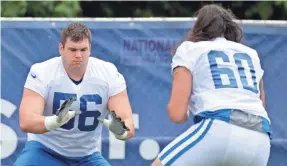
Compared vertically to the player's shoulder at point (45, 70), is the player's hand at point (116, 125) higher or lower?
lower

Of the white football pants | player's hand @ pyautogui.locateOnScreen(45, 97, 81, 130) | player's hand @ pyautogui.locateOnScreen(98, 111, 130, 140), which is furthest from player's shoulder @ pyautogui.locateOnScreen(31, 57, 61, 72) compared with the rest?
the white football pants

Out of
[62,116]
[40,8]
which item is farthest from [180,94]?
[40,8]

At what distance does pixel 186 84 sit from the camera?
4746 mm

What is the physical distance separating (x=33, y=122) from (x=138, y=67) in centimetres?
206

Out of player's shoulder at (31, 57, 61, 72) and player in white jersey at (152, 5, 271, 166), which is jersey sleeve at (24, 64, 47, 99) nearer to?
player's shoulder at (31, 57, 61, 72)

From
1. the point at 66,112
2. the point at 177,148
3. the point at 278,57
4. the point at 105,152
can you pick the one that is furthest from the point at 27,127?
the point at 278,57

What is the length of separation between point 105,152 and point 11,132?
79 centimetres

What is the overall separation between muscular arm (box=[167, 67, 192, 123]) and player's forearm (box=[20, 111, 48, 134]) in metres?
0.94

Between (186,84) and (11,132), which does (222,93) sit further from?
(11,132)

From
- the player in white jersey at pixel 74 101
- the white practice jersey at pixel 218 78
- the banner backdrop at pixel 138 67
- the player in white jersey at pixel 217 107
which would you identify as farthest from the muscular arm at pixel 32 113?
the banner backdrop at pixel 138 67

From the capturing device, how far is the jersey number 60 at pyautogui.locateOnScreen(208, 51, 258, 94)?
4.79 m

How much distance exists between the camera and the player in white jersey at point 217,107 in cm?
468

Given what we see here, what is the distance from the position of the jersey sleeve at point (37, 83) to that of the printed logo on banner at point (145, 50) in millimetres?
1681

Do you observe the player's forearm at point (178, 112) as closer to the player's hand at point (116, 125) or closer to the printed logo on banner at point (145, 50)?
the player's hand at point (116, 125)
